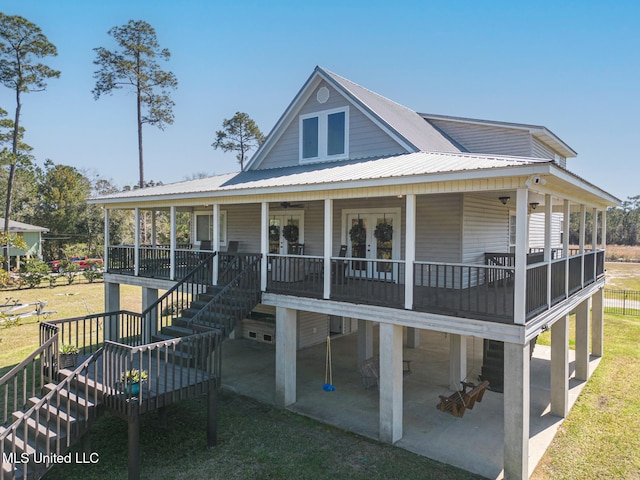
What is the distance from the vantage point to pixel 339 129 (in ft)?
44.0

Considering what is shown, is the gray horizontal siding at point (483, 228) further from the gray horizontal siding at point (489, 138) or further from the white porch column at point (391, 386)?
the white porch column at point (391, 386)

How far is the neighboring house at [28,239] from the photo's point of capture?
35169 millimetres

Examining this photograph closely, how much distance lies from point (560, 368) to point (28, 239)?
4270 centimetres

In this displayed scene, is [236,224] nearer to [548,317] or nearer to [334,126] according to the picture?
[334,126]

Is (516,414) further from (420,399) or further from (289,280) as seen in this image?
(289,280)

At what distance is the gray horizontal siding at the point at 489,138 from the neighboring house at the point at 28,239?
35849 millimetres

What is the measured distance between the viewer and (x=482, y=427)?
8.62 m

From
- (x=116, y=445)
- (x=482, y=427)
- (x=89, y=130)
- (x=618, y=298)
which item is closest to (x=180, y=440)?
(x=116, y=445)

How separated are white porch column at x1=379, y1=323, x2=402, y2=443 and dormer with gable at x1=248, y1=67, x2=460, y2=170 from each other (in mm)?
5861

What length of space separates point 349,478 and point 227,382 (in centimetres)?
543

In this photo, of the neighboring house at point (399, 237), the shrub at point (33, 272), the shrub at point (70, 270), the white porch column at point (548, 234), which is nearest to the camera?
the neighboring house at point (399, 237)

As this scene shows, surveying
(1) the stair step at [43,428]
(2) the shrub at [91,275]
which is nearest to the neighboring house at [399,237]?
(1) the stair step at [43,428]

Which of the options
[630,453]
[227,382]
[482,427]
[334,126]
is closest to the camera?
[630,453]

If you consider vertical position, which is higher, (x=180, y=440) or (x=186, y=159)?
(x=186, y=159)
